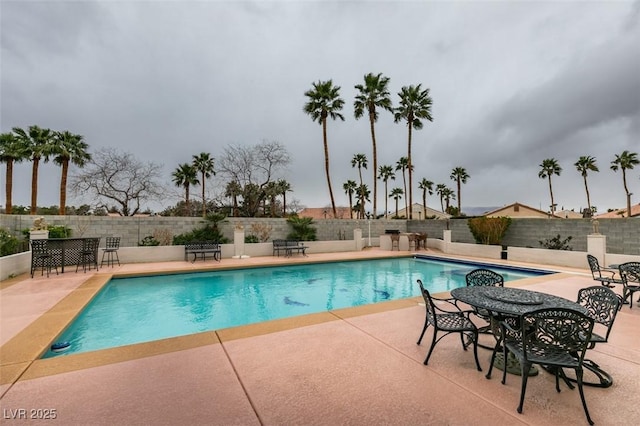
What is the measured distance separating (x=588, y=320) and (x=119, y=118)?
19337 mm

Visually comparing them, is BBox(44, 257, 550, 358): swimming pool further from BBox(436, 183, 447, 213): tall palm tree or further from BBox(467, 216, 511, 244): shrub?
BBox(436, 183, 447, 213): tall palm tree

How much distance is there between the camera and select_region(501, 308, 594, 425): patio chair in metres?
2.03

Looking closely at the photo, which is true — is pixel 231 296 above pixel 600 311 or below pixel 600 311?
below

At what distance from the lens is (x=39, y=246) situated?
791 centimetres

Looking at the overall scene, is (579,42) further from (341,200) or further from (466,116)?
(341,200)

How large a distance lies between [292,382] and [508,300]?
228cm

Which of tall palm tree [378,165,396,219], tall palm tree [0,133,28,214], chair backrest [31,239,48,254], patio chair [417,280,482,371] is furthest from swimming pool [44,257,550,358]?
tall palm tree [378,165,396,219]

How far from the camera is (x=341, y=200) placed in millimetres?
42188

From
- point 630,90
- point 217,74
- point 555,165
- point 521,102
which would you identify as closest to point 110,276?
point 217,74

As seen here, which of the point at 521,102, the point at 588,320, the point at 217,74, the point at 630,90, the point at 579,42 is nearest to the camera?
the point at 588,320

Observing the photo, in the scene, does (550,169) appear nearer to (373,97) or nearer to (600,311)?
(373,97)

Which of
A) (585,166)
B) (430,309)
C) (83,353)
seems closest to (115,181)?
(83,353)

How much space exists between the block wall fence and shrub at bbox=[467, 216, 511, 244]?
594mm

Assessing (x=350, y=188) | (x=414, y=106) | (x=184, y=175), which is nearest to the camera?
(x=414, y=106)
